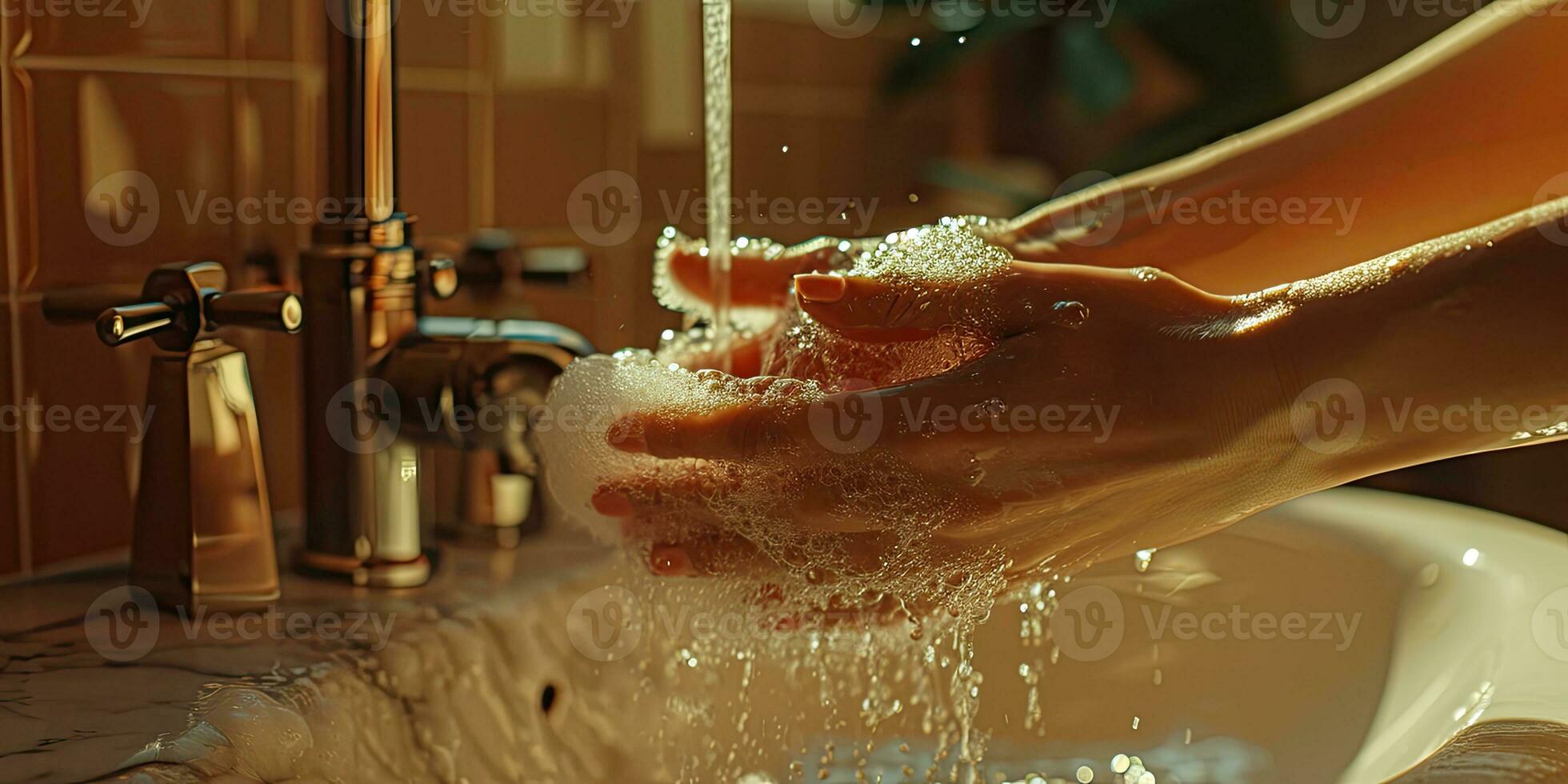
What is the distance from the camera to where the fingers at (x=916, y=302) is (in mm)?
428

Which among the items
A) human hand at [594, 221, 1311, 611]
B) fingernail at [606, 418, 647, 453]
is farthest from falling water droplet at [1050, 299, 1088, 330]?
fingernail at [606, 418, 647, 453]

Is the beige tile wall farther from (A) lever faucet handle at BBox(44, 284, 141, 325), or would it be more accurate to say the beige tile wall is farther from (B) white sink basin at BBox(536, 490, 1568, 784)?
(B) white sink basin at BBox(536, 490, 1568, 784)

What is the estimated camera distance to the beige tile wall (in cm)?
56

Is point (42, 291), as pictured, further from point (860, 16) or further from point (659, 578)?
point (860, 16)

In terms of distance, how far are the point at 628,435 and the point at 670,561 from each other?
0.07 metres

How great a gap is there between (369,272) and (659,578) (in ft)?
0.58

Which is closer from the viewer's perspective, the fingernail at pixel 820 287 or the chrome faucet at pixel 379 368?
the fingernail at pixel 820 287

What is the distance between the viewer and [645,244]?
35.8 inches

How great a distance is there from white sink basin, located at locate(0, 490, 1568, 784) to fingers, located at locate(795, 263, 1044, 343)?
17 centimetres

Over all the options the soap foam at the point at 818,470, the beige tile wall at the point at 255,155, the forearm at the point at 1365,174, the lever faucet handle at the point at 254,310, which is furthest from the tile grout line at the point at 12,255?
the forearm at the point at 1365,174

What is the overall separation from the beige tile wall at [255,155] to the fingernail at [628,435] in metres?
0.26

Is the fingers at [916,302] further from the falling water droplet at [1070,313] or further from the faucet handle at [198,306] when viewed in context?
the faucet handle at [198,306]

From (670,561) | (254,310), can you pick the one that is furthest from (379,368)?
(670,561)

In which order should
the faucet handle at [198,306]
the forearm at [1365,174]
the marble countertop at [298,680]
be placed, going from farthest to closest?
the forearm at [1365,174], the faucet handle at [198,306], the marble countertop at [298,680]
